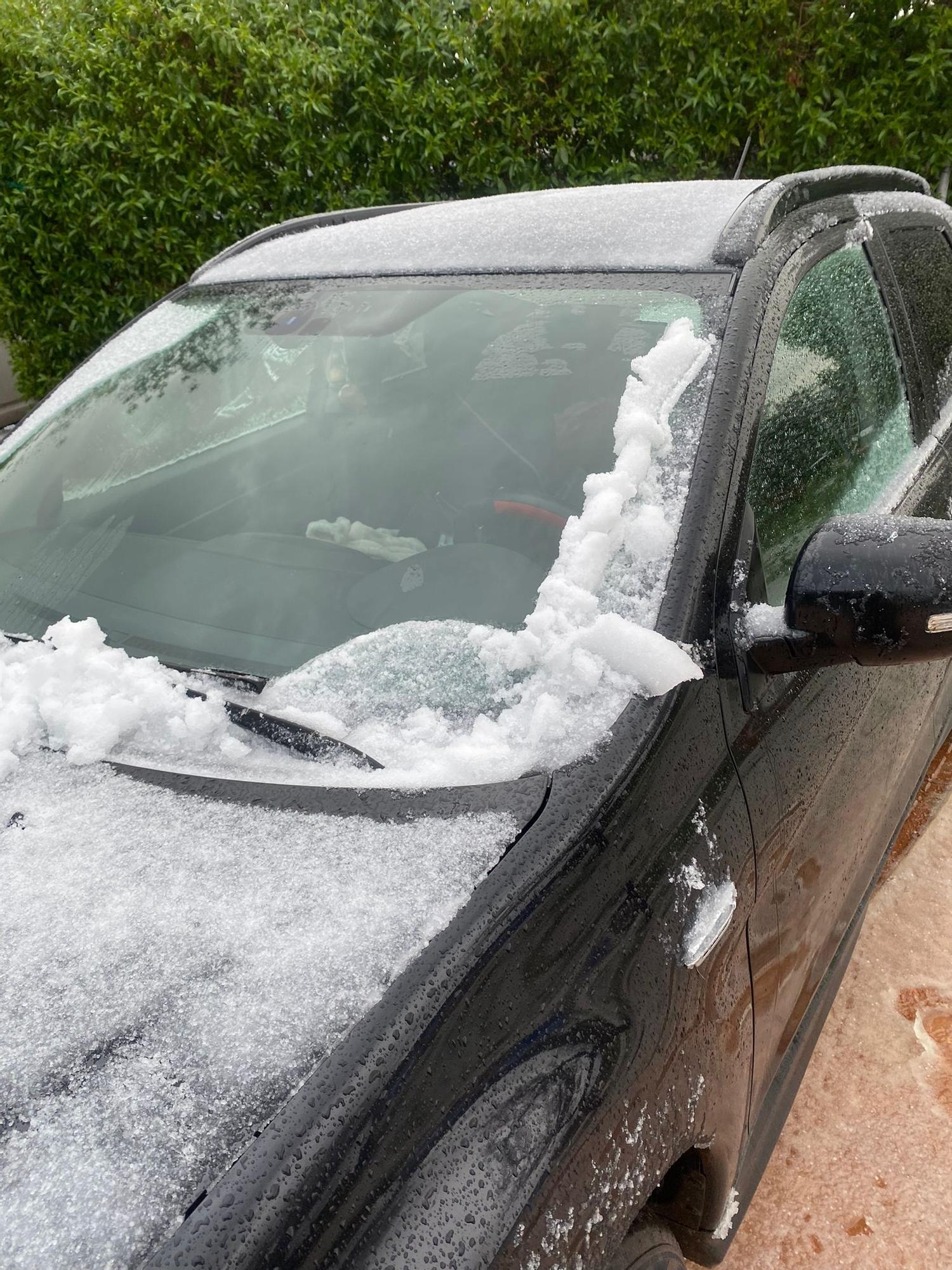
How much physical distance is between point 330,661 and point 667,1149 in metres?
0.76

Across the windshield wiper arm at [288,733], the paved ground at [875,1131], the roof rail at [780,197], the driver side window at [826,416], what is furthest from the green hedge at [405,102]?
the windshield wiper arm at [288,733]

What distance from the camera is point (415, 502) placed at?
1624mm

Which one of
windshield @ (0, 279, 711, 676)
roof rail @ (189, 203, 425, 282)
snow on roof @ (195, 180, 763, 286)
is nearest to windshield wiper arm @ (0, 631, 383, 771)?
windshield @ (0, 279, 711, 676)

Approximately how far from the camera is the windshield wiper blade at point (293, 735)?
121 cm

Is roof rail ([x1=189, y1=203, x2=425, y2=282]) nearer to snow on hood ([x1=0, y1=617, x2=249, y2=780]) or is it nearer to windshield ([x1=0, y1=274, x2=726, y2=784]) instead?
windshield ([x1=0, y1=274, x2=726, y2=784])

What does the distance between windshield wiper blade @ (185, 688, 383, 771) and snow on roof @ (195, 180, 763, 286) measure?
1.00 m

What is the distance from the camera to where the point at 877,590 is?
3.80 ft

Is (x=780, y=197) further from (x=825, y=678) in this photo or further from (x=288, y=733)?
(x=288, y=733)

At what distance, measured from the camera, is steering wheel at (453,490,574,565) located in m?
1.50

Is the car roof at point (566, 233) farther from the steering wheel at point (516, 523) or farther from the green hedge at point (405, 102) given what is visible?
the green hedge at point (405, 102)

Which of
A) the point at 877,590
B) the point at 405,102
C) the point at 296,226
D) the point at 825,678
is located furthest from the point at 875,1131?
the point at 405,102

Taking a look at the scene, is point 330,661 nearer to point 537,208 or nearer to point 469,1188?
point 469,1188

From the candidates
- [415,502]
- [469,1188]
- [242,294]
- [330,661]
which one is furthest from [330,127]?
[469,1188]

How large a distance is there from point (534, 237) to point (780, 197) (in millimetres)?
459
